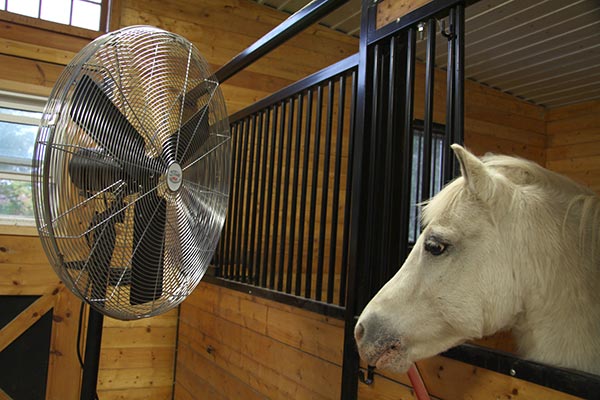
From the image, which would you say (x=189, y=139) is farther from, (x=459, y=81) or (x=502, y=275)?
(x=502, y=275)

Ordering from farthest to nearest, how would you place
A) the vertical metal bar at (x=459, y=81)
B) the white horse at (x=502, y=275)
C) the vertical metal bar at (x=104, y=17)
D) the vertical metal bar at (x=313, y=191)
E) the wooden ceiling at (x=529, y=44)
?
the wooden ceiling at (x=529, y=44), the vertical metal bar at (x=104, y=17), the vertical metal bar at (x=313, y=191), the vertical metal bar at (x=459, y=81), the white horse at (x=502, y=275)

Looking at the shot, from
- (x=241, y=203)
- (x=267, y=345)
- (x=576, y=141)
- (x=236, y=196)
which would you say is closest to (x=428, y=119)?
(x=267, y=345)

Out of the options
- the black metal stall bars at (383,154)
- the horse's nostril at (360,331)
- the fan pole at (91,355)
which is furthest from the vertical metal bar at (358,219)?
the fan pole at (91,355)

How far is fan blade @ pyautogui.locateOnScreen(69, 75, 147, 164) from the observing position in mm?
1113

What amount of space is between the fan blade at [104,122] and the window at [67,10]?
2.47 m

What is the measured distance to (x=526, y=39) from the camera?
387 cm

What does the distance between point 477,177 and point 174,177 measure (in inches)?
33.5

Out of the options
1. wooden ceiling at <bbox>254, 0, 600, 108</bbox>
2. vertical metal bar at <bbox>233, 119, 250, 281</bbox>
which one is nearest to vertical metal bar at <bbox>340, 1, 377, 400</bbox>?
vertical metal bar at <bbox>233, 119, 250, 281</bbox>

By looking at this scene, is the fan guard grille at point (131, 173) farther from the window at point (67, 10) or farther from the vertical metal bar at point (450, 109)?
the window at point (67, 10)

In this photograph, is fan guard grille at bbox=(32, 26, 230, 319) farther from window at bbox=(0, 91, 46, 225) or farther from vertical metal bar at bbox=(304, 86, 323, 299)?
window at bbox=(0, 91, 46, 225)

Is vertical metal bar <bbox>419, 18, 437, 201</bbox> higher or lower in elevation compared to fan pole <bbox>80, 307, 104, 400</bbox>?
higher

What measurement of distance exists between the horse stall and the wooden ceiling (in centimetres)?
2

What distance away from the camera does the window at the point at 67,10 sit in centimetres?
312

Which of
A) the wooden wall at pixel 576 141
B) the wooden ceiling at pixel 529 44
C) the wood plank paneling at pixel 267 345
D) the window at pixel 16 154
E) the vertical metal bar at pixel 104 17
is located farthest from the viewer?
the wooden wall at pixel 576 141
